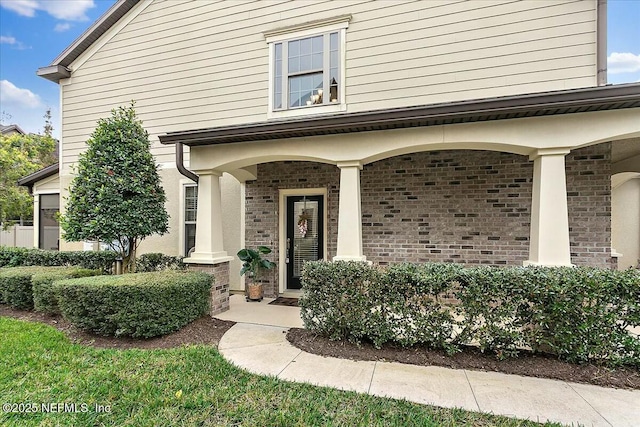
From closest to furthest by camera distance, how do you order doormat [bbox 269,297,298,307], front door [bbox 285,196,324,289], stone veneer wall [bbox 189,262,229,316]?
stone veneer wall [bbox 189,262,229,316], doormat [bbox 269,297,298,307], front door [bbox 285,196,324,289]

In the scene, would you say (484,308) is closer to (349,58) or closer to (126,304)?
(126,304)

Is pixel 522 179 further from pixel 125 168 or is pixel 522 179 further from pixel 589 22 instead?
pixel 125 168

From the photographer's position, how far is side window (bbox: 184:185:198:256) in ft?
26.3

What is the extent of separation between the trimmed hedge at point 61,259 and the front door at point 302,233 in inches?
174

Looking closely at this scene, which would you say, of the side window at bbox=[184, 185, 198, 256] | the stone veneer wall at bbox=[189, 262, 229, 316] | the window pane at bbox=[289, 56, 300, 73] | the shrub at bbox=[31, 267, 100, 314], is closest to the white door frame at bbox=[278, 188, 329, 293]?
the stone veneer wall at bbox=[189, 262, 229, 316]

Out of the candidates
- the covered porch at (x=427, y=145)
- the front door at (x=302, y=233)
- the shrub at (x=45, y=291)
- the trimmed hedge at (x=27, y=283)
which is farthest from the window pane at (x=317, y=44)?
the shrub at (x=45, y=291)

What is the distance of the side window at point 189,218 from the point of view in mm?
8008

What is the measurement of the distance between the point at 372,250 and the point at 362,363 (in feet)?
10.1

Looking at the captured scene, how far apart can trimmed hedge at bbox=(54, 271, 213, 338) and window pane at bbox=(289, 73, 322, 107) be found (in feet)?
15.7

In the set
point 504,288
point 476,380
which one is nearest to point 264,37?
point 504,288

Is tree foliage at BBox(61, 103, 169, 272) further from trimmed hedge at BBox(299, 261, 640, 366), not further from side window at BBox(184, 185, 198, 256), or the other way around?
trimmed hedge at BBox(299, 261, 640, 366)

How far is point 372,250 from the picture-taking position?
260 inches

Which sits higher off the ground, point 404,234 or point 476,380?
point 404,234

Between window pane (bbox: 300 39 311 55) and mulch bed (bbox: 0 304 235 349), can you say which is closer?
mulch bed (bbox: 0 304 235 349)
